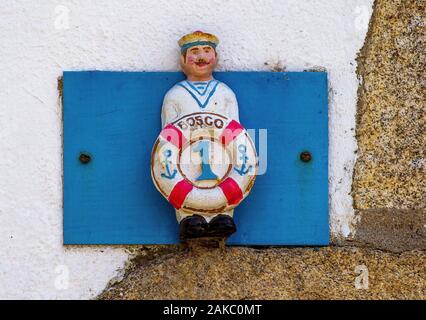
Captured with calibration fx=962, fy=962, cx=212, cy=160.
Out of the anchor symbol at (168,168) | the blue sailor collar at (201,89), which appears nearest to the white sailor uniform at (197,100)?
the blue sailor collar at (201,89)

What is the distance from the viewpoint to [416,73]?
263 centimetres

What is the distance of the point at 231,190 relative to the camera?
95.4 inches

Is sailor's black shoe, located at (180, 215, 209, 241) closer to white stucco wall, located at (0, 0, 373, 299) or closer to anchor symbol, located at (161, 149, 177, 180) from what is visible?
anchor symbol, located at (161, 149, 177, 180)

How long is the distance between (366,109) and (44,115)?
876 mm

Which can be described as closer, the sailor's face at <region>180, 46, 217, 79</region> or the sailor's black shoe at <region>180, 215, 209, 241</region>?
the sailor's black shoe at <region>180, 215, 209, 241</region>

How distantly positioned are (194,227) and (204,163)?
166 millimetres

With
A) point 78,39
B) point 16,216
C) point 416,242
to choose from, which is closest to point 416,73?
point 416,242

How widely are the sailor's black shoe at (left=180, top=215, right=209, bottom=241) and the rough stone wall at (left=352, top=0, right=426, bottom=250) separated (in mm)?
449

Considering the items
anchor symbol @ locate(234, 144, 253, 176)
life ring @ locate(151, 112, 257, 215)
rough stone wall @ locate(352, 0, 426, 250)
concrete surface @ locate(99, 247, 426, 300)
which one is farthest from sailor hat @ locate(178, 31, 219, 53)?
concrete surface @ locate(99, 247, 426, 300)

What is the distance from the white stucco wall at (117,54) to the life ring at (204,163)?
0.78 feet

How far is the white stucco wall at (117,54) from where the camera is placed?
2.58 m

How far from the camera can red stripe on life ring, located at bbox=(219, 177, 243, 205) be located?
7.95ft

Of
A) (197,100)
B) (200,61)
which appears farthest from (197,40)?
(197,100)

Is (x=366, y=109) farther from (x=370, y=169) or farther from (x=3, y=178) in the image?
(x=3, y=178)
